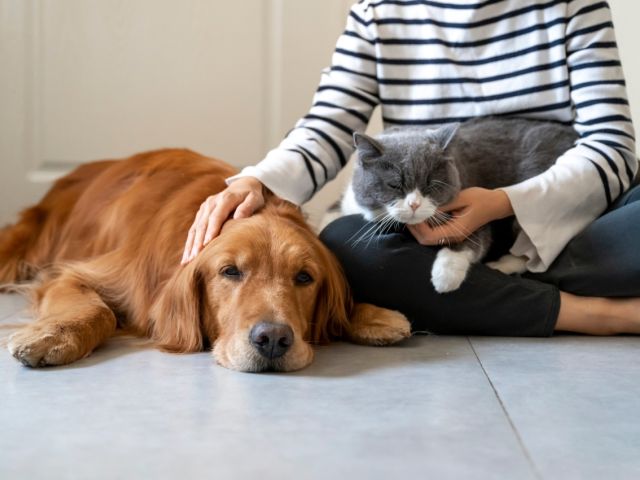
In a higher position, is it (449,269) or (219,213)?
(219,213)

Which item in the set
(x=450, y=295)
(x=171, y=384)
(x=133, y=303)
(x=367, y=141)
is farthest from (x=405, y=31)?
(x=171, y=384)

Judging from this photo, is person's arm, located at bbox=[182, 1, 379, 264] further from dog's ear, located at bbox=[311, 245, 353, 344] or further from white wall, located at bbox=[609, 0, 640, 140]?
white wall, located at bbox=[609, 0, 640, 140]

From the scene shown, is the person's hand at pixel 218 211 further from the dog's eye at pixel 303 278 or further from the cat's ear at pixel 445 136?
the cat's ear at pixel 445 136

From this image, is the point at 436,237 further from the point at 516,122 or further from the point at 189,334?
the point at 189,334

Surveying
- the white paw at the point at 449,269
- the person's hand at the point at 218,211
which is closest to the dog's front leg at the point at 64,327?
the person's hand at the point at 218,211

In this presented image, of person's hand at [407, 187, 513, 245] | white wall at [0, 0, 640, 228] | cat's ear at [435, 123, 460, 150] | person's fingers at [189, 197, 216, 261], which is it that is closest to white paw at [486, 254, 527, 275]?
person's hand at [407, 187, 513, 245]

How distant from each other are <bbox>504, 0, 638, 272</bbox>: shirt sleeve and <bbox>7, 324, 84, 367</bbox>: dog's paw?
1.12 metres

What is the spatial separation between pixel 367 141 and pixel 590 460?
937 mm

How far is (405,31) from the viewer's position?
7.52ft

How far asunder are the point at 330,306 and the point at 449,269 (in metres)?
0.30

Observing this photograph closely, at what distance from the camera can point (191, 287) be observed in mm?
1786

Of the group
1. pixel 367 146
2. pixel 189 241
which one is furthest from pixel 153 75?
pixel 367 146

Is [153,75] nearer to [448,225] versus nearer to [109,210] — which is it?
[109,210]

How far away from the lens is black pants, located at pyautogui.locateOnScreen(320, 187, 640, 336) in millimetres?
1913
